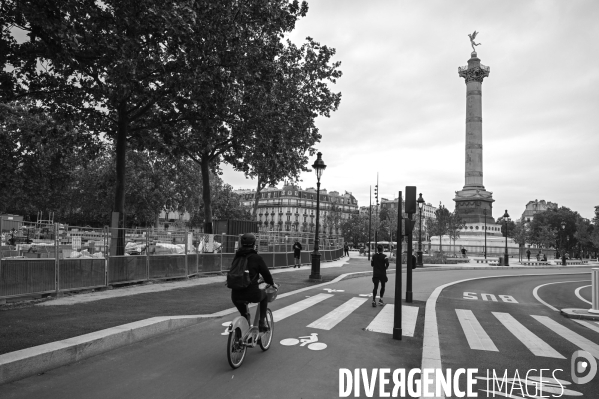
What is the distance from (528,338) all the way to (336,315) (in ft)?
13.5

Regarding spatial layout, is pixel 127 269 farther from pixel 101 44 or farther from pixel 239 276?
pixel 239 276

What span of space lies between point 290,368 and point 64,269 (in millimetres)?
8363

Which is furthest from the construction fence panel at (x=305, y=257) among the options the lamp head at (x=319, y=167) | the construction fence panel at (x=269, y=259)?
the lamp head at (x=319, y=167)

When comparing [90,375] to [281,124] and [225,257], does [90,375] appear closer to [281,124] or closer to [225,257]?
[225,257]

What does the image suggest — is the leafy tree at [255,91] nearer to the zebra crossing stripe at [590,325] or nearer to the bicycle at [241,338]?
the bicycle at [241,338]

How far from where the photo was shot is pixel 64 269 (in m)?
11.7

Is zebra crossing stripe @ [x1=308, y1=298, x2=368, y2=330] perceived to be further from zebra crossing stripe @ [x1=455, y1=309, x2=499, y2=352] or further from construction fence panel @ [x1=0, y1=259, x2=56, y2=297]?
construction fence panel @ [x1=0, y1=259, x2=56, y2=297]

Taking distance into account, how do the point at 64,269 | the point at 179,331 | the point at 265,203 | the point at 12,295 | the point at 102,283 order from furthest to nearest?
the point at 265,203 → the point at 102,283 → the point at 64,269 → the point at 12,295 → the point at 179,331

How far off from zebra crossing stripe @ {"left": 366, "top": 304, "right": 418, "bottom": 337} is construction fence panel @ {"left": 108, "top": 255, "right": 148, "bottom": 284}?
26.9 ft

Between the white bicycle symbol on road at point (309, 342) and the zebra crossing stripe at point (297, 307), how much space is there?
1.95 metres

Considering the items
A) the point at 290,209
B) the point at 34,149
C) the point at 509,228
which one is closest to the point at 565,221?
the point at 509,228

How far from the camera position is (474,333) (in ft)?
30.6

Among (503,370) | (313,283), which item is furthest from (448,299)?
(503,370)

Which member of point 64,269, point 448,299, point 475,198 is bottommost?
point 448,299
